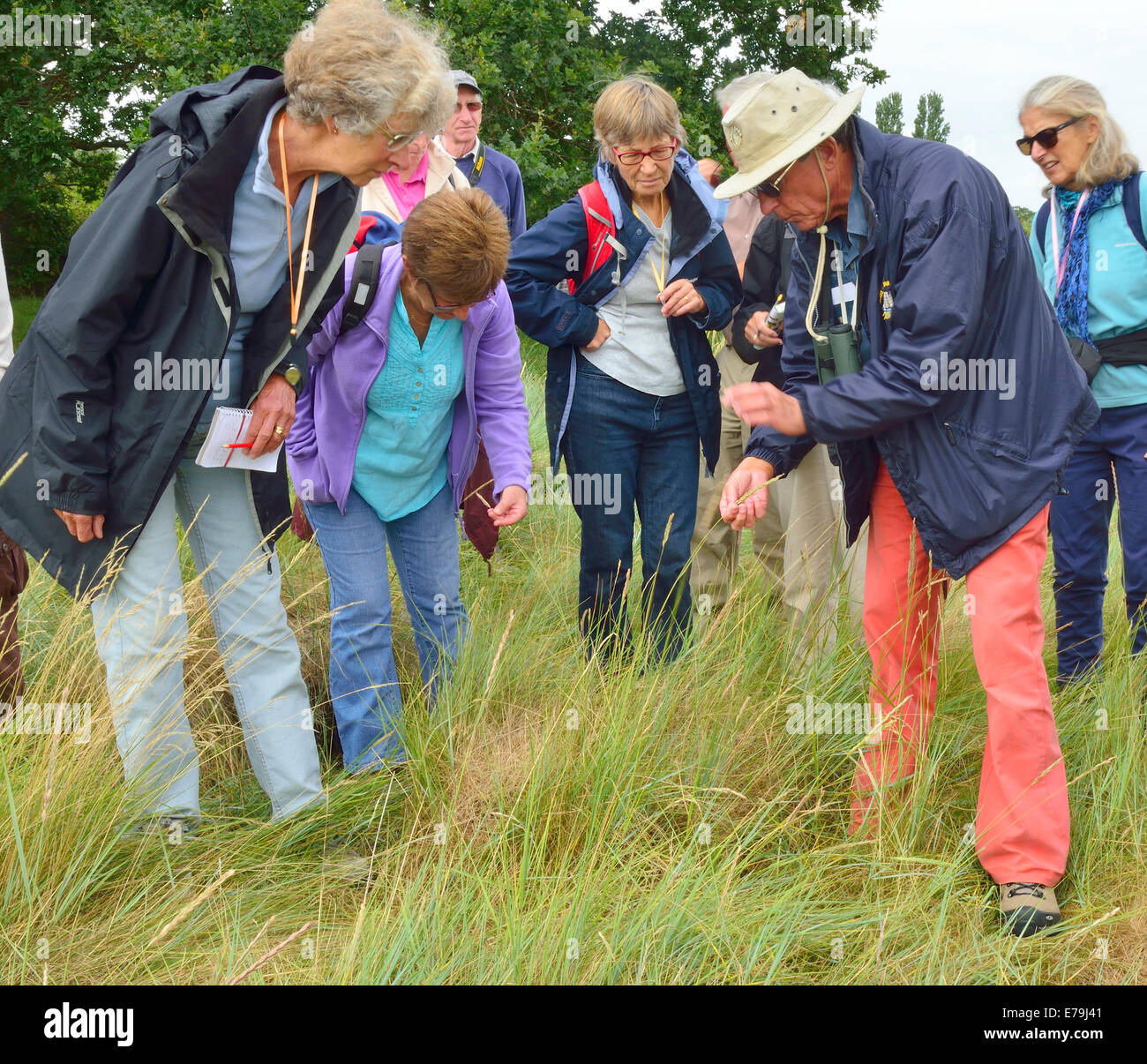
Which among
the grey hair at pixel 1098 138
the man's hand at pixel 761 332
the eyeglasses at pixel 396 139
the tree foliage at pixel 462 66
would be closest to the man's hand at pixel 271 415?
the eyeglasses at pixel 396 139

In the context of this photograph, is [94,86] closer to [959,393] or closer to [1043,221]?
[1043,221]

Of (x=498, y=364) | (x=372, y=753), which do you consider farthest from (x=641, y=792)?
(x=498, y=364)

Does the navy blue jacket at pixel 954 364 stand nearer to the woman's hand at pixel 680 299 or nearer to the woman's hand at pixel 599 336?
the woman's hand at pixel 680 299

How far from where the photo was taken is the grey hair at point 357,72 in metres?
2.68

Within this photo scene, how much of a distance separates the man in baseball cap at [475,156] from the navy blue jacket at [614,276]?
945mm

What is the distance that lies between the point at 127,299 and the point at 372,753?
→ 4.63 ft

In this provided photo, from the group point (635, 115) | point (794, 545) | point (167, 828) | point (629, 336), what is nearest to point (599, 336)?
point (629, 336)

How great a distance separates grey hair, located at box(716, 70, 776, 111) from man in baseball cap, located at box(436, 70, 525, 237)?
1818mm

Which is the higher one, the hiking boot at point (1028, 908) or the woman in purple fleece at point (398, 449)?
the woman in purple fleece at point (398, 449)

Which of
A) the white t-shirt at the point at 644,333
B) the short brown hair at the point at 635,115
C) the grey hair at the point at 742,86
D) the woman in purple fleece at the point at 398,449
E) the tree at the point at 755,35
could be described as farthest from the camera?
the tree at the point at 755,35

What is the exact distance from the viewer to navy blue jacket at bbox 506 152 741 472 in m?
4.05

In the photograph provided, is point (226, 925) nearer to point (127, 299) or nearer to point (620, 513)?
point (127, 299)

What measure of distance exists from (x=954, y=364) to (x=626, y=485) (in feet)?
5.52

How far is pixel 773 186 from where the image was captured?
2.89 metres
